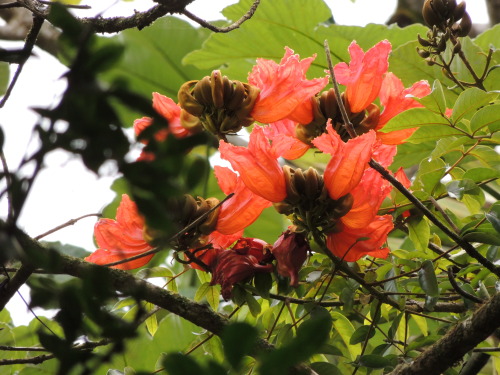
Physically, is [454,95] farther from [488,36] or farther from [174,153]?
[174,153]

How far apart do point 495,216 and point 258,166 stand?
0.70ft

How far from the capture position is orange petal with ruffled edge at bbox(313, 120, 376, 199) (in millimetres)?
638

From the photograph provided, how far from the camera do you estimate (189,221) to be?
68 cm

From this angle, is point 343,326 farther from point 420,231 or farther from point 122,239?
point 122,239

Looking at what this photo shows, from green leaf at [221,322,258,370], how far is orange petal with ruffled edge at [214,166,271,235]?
405mm

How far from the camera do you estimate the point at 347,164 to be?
25.5 inches

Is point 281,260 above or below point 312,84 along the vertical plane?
below

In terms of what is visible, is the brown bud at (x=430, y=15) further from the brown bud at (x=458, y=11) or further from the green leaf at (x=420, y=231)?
the green leaf at (x=420, y=231)

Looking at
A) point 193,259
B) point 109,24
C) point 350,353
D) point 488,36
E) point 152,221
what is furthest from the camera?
point 488,36

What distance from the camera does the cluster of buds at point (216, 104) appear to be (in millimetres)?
714

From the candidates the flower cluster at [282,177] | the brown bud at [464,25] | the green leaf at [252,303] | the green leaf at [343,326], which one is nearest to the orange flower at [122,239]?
the flower cluster at [282,177]

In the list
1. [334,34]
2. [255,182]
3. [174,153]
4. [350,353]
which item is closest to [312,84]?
[255,182]

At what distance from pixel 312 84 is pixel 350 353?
299mm

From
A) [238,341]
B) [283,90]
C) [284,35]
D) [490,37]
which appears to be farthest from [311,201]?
[284,35]
